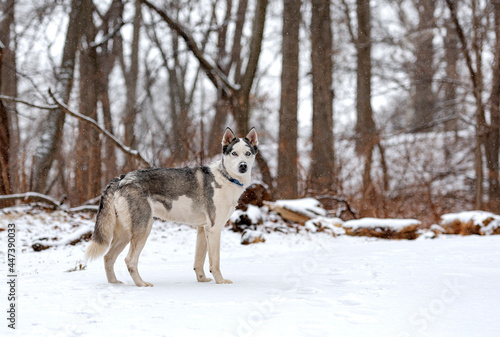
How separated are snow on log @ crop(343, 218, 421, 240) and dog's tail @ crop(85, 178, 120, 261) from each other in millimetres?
6339

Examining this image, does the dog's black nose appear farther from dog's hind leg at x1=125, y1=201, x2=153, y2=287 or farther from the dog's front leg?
dog's hind leg at x1=125, y1=201, x2=153, y2=287

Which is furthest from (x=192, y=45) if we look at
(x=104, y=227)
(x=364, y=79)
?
(x=104, y=227)

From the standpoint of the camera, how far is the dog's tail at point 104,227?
16.0 feet

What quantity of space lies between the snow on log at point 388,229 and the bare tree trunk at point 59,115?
767 centimetres

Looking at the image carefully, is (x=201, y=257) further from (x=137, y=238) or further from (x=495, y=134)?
(x=495, y=134)

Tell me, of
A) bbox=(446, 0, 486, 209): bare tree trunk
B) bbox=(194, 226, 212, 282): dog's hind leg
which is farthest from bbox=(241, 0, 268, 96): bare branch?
bbox=(194, 226, 212, 282): dog's hind leg

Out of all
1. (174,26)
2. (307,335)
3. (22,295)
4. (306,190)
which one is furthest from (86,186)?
(307,335)

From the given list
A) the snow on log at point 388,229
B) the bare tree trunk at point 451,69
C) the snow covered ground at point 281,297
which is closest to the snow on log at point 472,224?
the snow on log at point 388,229

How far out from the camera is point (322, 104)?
14906 mm

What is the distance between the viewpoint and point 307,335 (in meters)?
3.07

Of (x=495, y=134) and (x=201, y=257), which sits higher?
(x=495, y=134)

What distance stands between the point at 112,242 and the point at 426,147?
1280 centimetres

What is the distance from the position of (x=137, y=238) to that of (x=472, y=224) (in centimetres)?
791

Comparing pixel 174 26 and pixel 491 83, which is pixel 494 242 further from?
pixel 174 26
